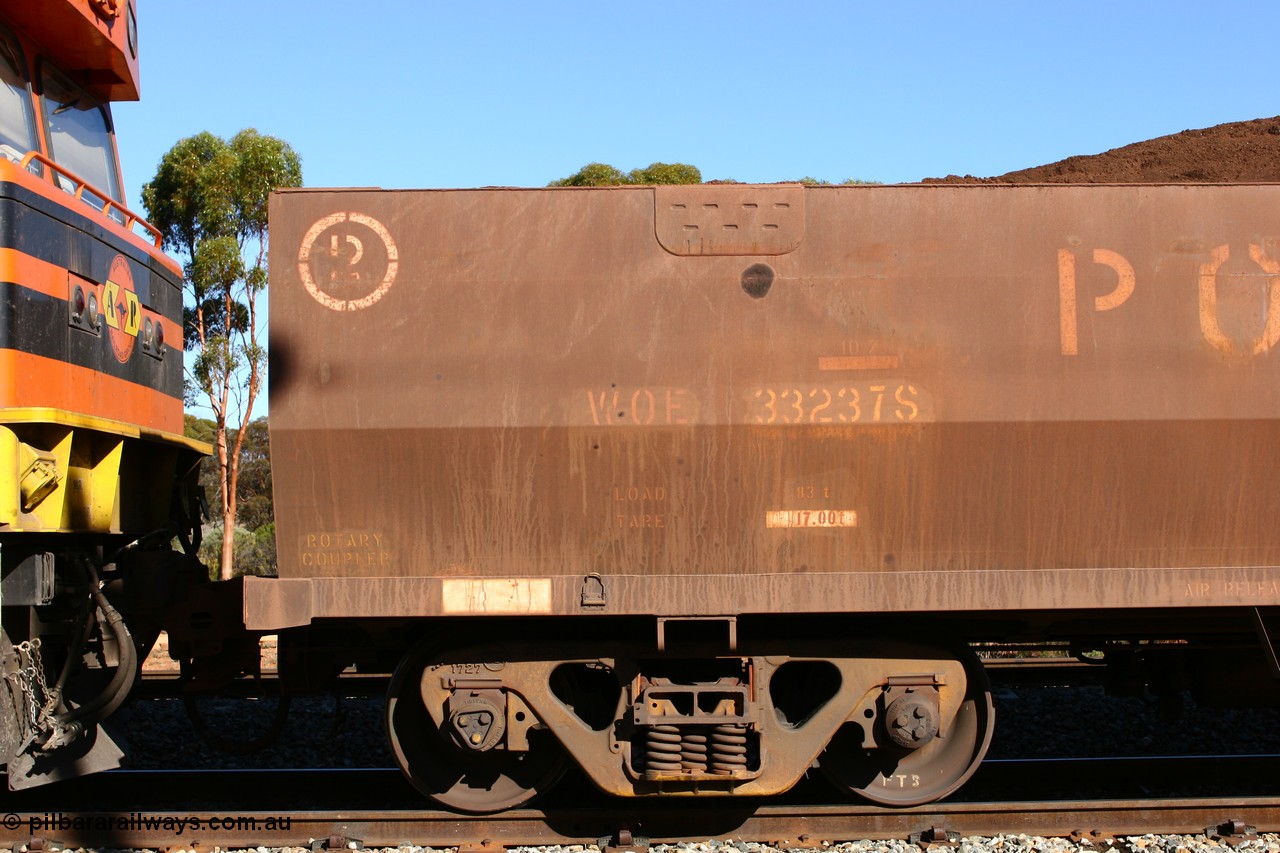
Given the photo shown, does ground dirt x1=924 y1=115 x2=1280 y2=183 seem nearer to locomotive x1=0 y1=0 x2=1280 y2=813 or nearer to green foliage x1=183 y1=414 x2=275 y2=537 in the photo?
locomotive x1=0 y1=0 x2=1280 y2=813

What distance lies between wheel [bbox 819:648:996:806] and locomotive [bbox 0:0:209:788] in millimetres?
3626

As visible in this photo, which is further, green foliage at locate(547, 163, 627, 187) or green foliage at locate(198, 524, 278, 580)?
green foliage at locate(547, 163, 627, 187)

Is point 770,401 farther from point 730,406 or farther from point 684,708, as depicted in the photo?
point 684,708

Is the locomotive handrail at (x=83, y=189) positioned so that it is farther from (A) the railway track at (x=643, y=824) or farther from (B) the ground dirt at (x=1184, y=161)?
(B) the ground dirt at (x=1184, y=161)

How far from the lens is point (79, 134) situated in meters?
5.95

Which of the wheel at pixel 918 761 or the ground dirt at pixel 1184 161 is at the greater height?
the ground dirt at pixel 1184 161

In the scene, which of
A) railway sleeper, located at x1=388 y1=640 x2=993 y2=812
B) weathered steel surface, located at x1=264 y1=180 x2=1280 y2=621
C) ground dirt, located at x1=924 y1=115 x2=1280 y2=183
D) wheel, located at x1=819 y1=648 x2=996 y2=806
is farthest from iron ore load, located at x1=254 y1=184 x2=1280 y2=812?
ground dirt, located at x1=924 y1=115 x2=1280 y2=183

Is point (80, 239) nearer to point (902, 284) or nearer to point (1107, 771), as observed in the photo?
point (902, 284)

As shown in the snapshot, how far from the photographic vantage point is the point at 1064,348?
4746 millimetres

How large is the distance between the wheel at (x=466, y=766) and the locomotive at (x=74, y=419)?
140 cm

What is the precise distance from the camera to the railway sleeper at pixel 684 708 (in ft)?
16.3

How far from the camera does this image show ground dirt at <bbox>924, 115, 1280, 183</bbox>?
9688 mm

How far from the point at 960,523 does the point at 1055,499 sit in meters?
0.45

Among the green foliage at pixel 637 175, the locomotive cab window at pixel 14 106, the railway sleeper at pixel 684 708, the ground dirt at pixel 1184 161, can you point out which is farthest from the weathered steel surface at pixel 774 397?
the green foliage at pixel 637 175
